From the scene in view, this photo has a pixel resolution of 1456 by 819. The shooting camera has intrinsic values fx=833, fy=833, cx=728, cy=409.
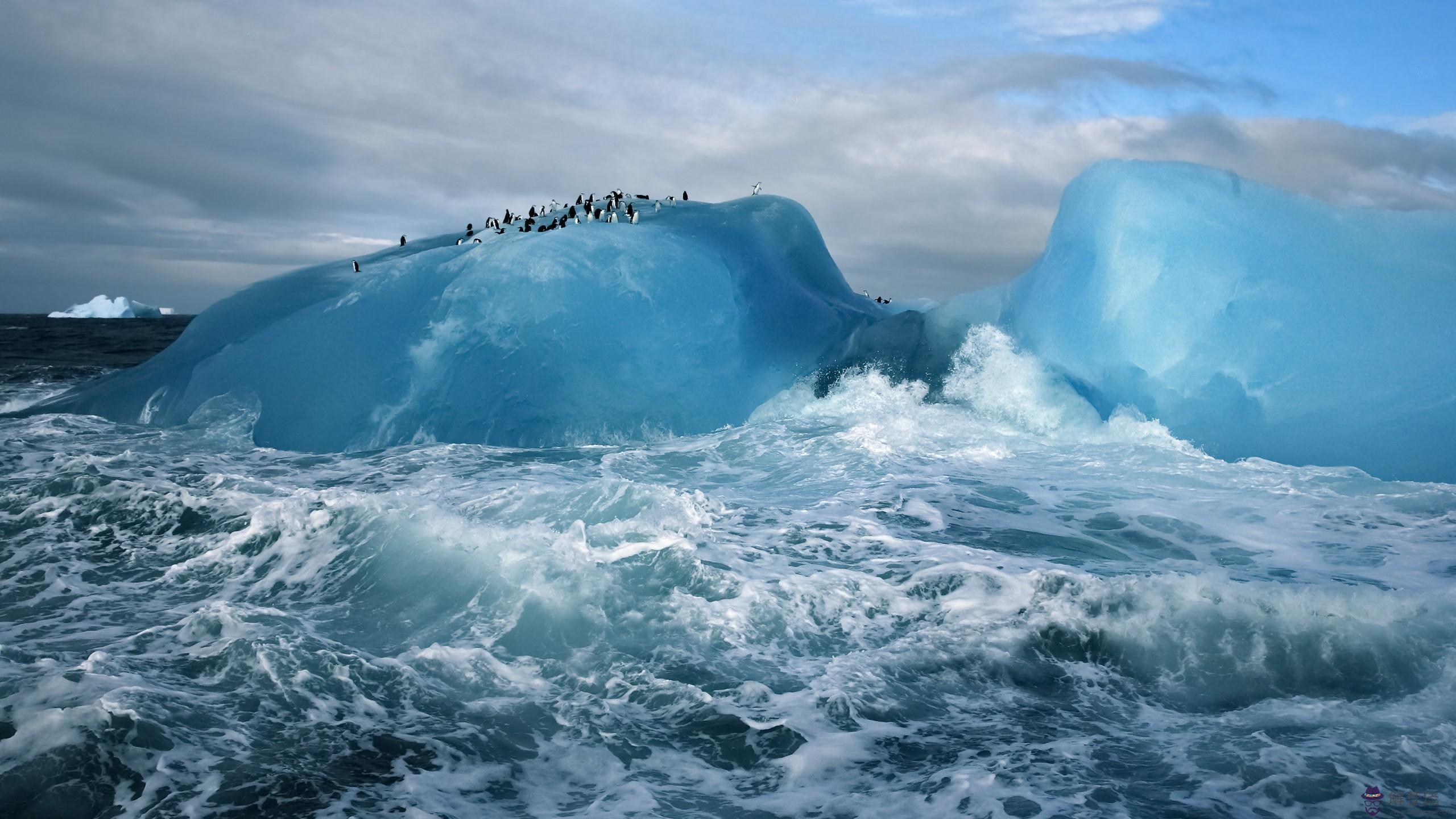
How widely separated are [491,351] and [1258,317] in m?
10.0

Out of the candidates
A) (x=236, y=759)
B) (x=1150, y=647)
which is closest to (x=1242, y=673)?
(x=1150, y=647)

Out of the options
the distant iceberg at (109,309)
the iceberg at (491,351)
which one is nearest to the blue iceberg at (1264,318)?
the iceberg at (491,351)

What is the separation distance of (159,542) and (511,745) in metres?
4.67

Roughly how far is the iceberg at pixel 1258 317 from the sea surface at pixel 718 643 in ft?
3.64

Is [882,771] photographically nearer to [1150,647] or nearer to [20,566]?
[1150,647]

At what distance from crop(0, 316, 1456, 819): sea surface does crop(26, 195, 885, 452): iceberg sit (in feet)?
7.11

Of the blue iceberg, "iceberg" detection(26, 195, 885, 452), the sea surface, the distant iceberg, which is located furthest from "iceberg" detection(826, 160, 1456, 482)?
the distant iceberg

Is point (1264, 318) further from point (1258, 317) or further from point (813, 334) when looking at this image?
point (813, 334)

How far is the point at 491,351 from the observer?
11.7 metres

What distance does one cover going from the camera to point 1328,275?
10219mm

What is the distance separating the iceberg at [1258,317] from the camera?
9672 mm

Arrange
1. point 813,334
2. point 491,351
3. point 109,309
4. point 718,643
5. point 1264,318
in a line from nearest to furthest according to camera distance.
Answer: point 718,643
point 1264,318
point 491,351
point 813,334
point 109,309

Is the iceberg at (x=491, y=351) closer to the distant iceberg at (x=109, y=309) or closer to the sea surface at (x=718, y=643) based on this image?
the sea surface at (x=718, y=643)

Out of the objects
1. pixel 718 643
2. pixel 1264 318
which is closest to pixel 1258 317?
pixel 1264 318
